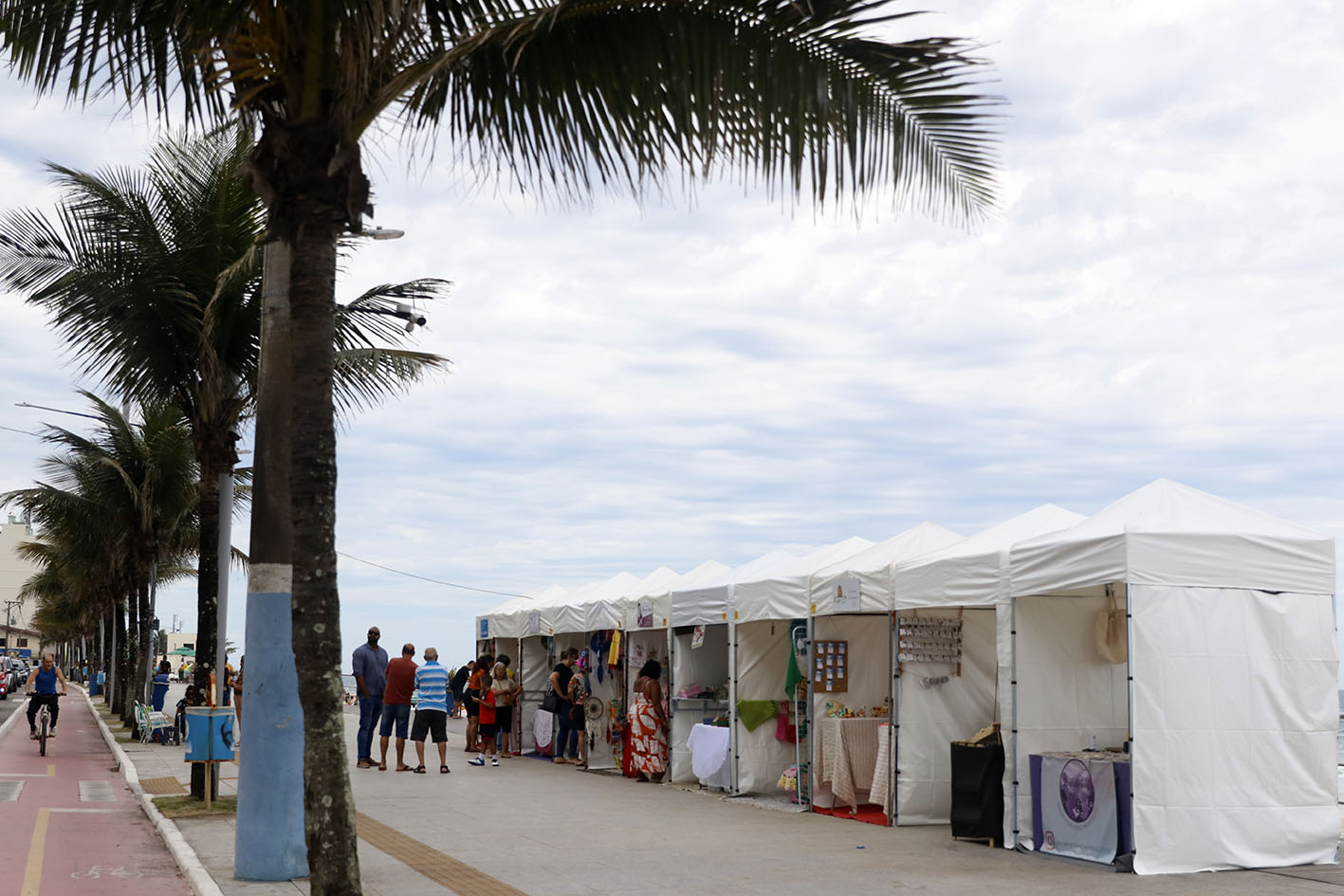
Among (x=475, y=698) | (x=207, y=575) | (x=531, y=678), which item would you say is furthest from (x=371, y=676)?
(x=531, y=678)

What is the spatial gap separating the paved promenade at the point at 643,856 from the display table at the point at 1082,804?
0.24 metres

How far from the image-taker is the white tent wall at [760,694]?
16.7m

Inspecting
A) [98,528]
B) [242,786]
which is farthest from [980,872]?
[98,528]

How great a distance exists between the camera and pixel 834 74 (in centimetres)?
651

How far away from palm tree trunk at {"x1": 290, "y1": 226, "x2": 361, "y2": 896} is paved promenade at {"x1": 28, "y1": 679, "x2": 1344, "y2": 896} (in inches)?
104

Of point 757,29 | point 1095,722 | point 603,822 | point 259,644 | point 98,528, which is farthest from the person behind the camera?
point 98,528

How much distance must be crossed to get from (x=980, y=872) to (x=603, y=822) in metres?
4.60

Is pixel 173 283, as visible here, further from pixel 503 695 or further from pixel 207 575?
pixel 503 695

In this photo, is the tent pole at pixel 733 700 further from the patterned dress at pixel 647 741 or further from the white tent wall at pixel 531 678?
the white tent wall at pixel 531 678

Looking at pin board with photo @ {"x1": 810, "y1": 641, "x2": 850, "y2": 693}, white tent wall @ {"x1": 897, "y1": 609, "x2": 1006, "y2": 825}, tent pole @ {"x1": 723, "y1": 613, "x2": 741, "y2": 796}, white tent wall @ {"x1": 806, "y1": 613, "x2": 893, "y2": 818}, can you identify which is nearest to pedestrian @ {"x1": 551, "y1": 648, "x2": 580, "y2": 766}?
tent pole @ {"x1": 723, "y1": 613, "x2": 741, "y2": 796}

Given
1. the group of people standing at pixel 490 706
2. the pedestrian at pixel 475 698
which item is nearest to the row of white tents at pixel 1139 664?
the group of people standing at pixel 490 706

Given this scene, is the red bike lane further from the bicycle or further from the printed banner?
the printed banner

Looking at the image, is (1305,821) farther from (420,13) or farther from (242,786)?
(420,13)

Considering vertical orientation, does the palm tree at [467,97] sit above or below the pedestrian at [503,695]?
above
